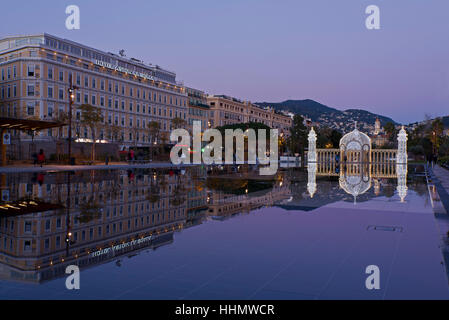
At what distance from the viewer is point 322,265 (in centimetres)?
704

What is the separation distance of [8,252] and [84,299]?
3.19 meters

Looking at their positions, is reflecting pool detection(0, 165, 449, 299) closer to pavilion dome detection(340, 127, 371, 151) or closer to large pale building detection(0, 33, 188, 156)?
large pale building detection(0, 33, 188, 156)

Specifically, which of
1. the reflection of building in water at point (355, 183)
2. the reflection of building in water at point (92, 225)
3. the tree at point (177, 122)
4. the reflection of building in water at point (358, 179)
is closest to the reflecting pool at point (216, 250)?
the reflection of building in water at point (92, 225)

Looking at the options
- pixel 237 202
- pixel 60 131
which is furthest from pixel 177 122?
pixel 237 202

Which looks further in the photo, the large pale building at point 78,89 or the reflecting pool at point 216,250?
the large pale building at point 78,89

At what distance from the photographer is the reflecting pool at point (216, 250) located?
581 centimetres

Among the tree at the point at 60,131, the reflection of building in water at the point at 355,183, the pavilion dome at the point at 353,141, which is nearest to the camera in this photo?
the reflection of building in water at the point at 355,183

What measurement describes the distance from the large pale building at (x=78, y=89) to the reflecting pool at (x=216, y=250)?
156ft

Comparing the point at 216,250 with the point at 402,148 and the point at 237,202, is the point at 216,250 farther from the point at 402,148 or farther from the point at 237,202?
the point at 402,148

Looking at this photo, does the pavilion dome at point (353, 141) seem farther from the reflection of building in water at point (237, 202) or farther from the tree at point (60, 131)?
the reflection of building in water at point (237, 202)

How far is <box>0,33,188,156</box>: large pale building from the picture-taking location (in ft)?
189

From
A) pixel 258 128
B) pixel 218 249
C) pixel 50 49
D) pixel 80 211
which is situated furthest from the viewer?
pixel 258 128
